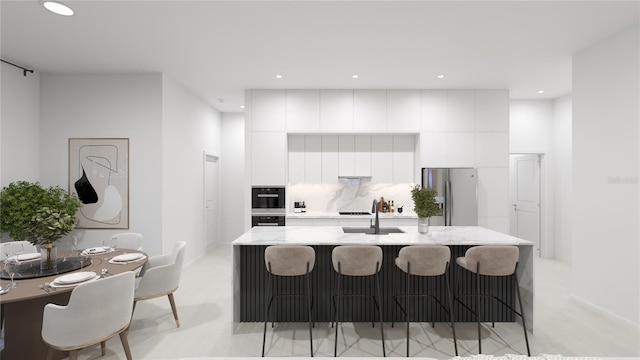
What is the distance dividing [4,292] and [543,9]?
4.78 m

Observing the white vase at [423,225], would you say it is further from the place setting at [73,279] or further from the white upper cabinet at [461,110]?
the place setting at [73,279]

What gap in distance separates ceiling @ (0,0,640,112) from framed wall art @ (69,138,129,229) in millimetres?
1073

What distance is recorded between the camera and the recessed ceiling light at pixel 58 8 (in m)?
2.98

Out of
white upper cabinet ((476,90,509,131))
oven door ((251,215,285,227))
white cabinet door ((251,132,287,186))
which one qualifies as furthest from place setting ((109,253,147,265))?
white upper cabinet ((476,90,509,131))

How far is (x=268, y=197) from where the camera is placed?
5.64 m

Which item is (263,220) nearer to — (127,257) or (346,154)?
(346,154)

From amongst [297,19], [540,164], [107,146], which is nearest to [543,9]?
[297,19]

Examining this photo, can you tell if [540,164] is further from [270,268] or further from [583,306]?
[270,268]

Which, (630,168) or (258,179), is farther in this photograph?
(258,179)

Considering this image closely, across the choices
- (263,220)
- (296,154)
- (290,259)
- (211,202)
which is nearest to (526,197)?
(296,154)

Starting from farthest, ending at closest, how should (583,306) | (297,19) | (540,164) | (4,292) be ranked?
(540,164)
(583,306)
(297,19)
(4,292)

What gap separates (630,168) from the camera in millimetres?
3418

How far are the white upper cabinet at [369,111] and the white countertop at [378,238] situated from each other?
7.71ft

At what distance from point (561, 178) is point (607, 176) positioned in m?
2.74
